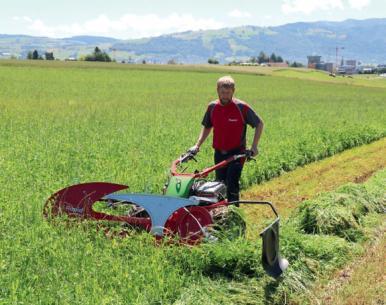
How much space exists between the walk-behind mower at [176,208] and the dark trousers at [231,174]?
31cm

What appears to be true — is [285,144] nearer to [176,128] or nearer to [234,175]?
[176,128]

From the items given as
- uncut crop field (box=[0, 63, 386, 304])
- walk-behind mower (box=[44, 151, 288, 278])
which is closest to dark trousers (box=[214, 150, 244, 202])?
walk-behind mower (box=[44, 151, 288, 278])

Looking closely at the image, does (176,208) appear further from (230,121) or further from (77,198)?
(230,121)

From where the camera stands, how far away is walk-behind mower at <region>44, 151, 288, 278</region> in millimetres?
5719

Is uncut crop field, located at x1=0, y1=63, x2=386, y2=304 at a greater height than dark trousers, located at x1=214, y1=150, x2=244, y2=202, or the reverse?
dark trousers, located at x1=214, y1=150, x2=244, y2=202

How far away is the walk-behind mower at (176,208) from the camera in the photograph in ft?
18.8

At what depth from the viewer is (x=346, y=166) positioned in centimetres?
1295

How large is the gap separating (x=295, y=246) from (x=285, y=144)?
8.20m

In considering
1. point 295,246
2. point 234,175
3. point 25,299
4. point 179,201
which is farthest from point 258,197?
point 25,299

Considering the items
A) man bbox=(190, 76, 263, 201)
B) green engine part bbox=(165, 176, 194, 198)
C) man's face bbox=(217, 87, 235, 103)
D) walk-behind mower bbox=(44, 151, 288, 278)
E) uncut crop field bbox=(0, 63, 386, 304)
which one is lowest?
uncut crop field bbox=(0, 63, 386, 304)

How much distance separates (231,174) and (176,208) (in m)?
1.42

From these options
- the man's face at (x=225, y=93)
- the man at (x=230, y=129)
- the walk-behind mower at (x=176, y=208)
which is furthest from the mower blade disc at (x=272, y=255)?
the man's face at (x=225, y=93)

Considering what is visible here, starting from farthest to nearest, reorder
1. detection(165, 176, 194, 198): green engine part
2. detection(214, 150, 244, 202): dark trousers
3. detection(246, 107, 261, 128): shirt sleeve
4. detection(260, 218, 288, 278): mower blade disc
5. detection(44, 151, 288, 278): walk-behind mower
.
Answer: detection(214, 150, 244, 202): dark trousers → detection(246, 107, 261, 128): shirt sleeve → detection(165, 176, 194, 198): green engine part → detection(44, 151, 288, 278): walk-behind mower → detection(260, 218, 288, 278): mower blade disc

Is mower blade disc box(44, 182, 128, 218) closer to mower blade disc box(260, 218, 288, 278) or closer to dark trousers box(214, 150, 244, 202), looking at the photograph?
dark trousers box(214, 150, 244, 202)
